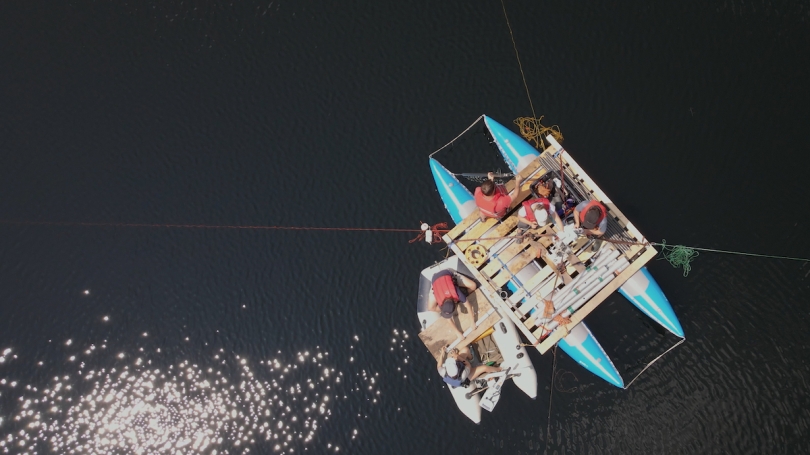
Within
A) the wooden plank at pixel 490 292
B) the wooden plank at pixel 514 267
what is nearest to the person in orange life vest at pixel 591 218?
the wooden plank at pixel 514 267

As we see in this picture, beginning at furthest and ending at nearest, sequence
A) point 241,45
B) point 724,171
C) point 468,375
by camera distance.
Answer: point 241,45 → point 724,171 → point 468,375

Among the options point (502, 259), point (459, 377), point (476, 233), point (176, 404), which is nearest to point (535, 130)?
point (476, 233)

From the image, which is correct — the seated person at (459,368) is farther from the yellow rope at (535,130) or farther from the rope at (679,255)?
the yellow rope at (535,130)

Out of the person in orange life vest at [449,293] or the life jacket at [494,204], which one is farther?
the person in orange life vest at [449,293]

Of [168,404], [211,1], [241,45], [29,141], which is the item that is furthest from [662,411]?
[29,141]

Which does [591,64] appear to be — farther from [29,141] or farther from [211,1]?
[29,141]

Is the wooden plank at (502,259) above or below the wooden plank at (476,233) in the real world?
below
